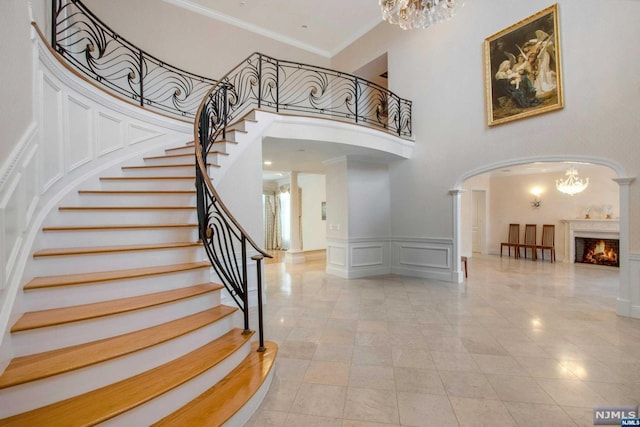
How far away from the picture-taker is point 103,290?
2018 millimetres

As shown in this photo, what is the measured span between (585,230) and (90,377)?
1123 cm

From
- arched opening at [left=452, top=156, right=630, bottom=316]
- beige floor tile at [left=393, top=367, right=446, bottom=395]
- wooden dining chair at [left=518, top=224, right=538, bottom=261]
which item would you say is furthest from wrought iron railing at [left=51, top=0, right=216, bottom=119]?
wooden dining chair at [left=518, top=224, right=538, bottom=261]

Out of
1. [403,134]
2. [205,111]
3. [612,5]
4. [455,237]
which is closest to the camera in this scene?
[205,111]

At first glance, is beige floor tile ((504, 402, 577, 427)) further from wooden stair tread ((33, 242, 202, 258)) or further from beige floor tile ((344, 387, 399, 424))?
wooden stair tread ((33, 242, 202, 258))

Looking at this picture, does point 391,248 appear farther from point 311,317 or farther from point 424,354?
point 424,354

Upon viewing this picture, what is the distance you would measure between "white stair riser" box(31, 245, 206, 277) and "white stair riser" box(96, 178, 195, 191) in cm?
115

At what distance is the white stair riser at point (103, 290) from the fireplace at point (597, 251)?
10581 mm

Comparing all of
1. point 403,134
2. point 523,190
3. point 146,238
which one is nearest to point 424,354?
point 146,238

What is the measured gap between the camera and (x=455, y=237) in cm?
559

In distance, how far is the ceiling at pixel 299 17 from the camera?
634cm

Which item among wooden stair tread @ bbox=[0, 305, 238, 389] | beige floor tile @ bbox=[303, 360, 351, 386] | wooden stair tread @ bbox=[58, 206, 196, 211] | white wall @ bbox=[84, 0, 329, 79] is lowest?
beige floor tile @ bbox=[303, 360, 351, 386]

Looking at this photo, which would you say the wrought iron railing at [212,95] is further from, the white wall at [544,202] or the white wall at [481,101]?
the white wall at [544,202]

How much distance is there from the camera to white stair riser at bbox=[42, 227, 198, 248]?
243 cm

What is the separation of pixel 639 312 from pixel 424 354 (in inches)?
126
